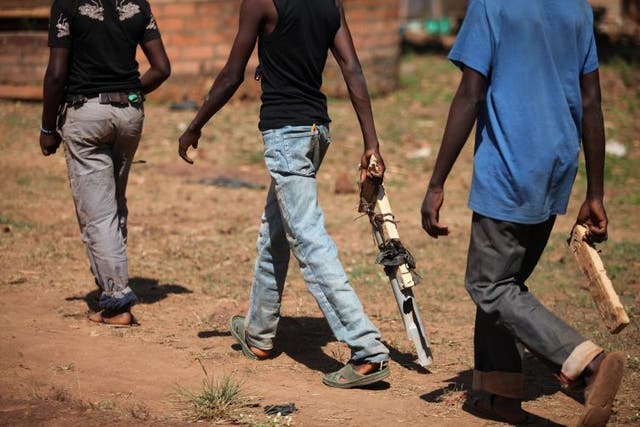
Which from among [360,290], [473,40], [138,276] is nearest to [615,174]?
[360,290]

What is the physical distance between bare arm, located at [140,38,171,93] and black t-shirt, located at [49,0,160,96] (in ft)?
0.44

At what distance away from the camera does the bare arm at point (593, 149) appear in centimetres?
382

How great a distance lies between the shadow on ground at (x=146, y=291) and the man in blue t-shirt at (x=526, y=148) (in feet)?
8.81

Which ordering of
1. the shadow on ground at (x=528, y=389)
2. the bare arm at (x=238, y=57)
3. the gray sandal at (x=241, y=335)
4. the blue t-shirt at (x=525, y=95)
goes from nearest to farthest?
1. the blue t-shirt at (x=525, y=95)
2. the shadow on ground at (x=528, y=389)
3. the bare arm at (x=238, y=57)
4. the gray sandal at (x=241, y=335)

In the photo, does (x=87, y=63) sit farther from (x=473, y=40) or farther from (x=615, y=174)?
(x=615, y=174)

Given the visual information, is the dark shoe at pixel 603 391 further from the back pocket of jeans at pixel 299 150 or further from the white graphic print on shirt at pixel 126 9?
the white graphic print on shirt at pixel 126 9

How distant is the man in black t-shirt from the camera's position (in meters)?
5.14

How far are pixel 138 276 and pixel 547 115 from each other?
368cm

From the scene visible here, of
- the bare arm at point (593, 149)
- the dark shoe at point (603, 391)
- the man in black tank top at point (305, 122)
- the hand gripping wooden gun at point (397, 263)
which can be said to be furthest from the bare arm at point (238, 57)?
the dark shoe at point (603, 391)

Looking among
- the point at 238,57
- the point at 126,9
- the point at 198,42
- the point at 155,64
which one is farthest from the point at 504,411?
the point at 198,42

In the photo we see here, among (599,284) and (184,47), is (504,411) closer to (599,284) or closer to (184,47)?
(599,284)

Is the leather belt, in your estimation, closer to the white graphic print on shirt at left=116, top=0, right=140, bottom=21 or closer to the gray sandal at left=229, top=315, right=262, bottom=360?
the white graphic print on shirt at left=116, top=0, right=140, bottom=21

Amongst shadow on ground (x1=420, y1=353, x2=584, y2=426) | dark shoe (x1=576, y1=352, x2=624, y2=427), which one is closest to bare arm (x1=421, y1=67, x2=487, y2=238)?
dark shoe (x1=576, y1=352, x2=624, y2=427)

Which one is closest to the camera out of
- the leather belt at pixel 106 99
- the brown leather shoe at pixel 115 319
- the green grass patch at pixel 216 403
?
the green grass patch at pixel 216 403
